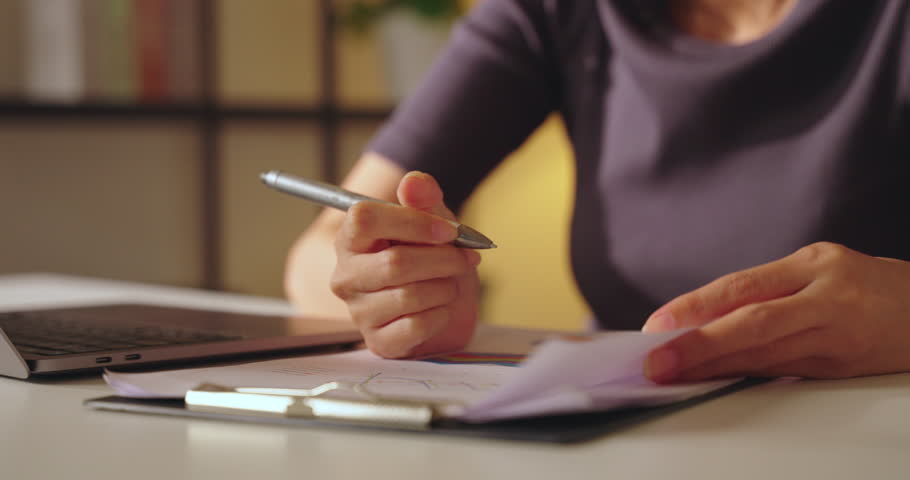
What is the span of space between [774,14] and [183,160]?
1.54 m

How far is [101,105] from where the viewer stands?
1949mm

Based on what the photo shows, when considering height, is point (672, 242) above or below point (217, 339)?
above

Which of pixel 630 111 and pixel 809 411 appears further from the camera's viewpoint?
pixel 630 111

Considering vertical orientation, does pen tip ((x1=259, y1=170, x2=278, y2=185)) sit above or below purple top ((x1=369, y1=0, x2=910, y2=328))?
below

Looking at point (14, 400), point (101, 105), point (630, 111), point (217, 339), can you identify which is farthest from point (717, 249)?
point (101, 105)

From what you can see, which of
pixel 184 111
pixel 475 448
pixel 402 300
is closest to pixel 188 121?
pixel 184 111

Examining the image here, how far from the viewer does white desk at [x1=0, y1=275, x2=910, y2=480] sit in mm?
356

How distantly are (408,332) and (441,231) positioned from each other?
0.07 m

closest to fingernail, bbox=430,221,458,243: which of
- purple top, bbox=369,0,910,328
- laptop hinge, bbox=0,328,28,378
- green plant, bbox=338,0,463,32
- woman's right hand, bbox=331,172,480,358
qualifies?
woman's right hand, bbox=331,172,480,358

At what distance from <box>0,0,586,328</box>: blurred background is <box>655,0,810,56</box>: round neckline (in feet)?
2.13

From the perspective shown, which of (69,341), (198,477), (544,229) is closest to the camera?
(198,477)

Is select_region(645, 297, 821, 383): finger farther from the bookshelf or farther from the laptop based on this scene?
the bookshelf

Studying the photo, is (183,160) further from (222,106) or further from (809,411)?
(809,411)

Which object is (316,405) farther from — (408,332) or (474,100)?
(474,100)
